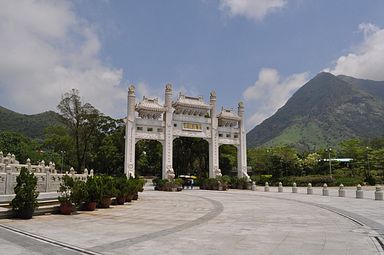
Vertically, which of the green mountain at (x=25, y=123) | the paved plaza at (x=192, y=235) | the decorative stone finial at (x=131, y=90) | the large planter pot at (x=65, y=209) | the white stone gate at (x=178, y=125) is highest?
the green mountain at (x=25, y=123)

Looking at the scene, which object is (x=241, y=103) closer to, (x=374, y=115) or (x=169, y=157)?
(x=169, y=157)

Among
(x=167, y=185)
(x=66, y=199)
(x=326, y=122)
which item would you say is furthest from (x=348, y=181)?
(x=326, y=122)

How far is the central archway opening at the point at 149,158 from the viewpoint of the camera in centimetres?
5178

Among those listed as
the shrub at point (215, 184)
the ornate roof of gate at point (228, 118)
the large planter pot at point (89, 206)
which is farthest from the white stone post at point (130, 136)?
the large planter pot at point (89, 206)

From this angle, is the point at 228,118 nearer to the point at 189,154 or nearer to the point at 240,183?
the point at 240,183

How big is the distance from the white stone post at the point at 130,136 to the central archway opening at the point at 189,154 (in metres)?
14.2

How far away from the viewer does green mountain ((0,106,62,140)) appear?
281 ft

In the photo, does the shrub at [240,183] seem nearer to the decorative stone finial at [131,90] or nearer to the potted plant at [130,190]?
the decorative stone finial at [131,90]

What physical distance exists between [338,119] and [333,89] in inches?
1809

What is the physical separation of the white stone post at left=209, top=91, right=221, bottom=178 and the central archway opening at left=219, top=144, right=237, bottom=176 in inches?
453

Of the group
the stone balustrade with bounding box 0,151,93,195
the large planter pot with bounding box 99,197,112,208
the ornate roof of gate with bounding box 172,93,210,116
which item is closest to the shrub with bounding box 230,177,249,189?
the ornate roof of gate with bounding box 172,93,210,116

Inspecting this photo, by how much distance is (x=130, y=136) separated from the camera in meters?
34.0

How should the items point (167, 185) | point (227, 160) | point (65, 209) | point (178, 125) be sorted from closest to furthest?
1. point (65, 209)
2. point (167, 185)
3. point (178, 125)
4. point (227, 160)

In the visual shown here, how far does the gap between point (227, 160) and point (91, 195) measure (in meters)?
37.9
